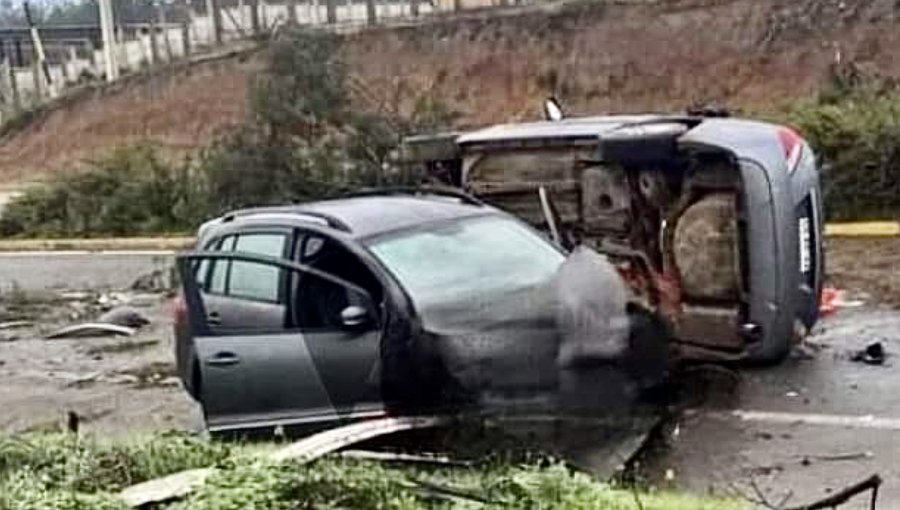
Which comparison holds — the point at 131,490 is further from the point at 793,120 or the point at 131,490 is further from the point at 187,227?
the point at 187,227

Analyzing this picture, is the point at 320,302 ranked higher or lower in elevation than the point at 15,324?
higher

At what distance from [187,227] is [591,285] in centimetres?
1498

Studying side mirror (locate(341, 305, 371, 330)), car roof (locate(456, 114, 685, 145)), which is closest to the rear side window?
side mirror (locate(341, 305, 371, 330))

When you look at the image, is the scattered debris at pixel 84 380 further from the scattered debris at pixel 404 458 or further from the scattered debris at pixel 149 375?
the scattered debris at pixel 404 458

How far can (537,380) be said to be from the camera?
7785mm

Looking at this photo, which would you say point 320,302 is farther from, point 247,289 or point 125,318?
point 125,318

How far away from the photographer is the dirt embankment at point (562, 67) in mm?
31984

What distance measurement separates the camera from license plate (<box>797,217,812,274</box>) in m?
9.97

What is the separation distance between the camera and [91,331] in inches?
615

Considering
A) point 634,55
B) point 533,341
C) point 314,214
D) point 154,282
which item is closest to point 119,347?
point 154,282

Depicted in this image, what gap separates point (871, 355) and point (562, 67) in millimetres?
25690

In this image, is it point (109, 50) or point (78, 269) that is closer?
point (78, 269)

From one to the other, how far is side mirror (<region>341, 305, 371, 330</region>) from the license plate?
3198 millimetres

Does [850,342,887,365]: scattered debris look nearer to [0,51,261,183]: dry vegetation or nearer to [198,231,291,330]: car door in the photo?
[198,231,291,330]: car door
